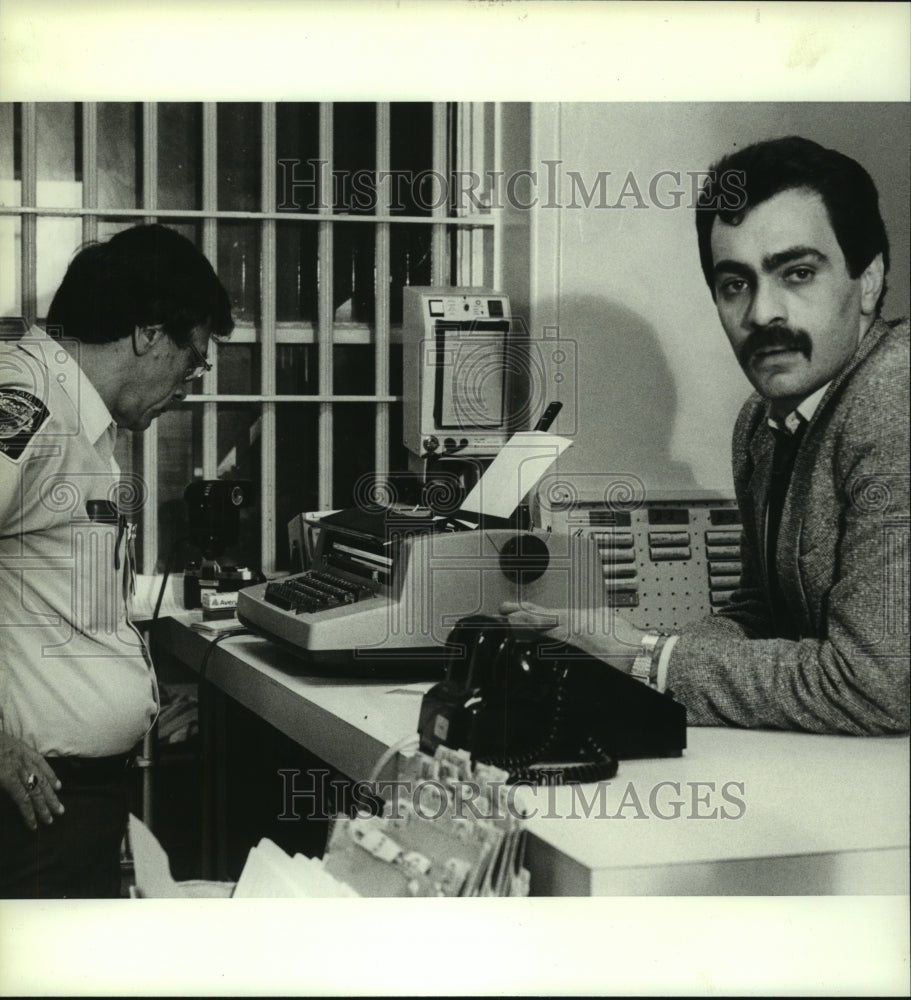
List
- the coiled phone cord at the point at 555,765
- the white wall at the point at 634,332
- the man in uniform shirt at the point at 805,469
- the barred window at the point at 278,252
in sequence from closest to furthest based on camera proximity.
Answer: the coiled phone cord at the point at 555,765, the man in uniform shirt at the point at 805,469, the white wall at the point at 634,332, the barred window at the point at 278,252

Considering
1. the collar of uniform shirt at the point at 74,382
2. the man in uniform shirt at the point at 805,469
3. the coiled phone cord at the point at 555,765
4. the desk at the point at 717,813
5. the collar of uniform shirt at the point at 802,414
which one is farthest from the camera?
the collar of uniform shirt at the point at 74,382

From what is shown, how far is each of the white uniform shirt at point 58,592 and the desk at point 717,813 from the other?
429 mm

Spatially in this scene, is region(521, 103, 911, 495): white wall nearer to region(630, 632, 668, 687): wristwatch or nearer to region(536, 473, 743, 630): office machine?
region(536, 473, 743, 630): office machine

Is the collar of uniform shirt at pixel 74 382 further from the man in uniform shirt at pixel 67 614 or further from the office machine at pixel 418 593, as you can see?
the office machine at pixel 418 593

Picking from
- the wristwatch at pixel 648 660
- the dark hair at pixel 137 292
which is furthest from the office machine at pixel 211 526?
the wristwatch at pixel 648 660

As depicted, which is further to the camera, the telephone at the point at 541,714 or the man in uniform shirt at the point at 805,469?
→ the man in uniform shirt at the point at 805,469

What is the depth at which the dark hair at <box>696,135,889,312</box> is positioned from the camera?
1782mm

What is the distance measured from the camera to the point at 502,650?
139cm

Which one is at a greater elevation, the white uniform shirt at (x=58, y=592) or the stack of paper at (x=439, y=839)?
the white uniform shirt at (x=58, y=592)

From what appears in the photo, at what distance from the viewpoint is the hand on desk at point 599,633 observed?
160 centimetres

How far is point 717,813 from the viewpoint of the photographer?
1.34 metres

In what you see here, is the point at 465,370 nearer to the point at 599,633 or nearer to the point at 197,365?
the point at 197,365

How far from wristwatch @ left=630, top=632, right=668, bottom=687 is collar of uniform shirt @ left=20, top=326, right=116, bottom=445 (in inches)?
39.8

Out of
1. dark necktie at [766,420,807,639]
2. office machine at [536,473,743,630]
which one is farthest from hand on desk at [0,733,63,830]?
dark necktie at [766,420,807,639]
